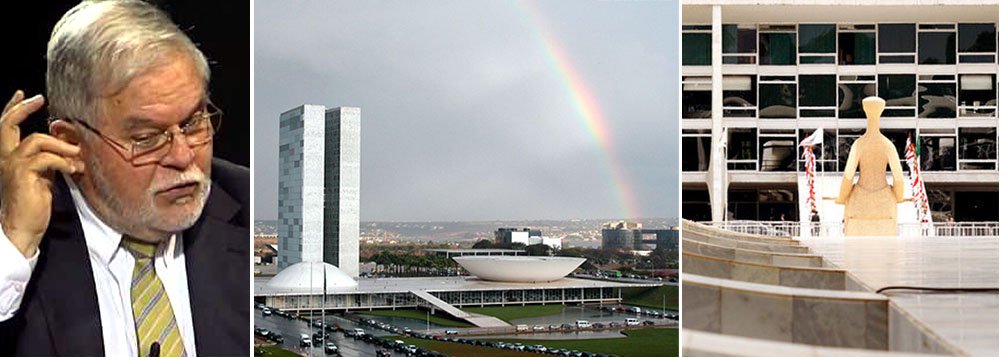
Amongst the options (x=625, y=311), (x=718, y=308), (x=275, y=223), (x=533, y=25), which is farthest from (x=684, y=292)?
(x=275, y=223)

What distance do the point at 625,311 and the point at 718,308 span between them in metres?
2.05

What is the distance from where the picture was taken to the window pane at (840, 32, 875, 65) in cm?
1773

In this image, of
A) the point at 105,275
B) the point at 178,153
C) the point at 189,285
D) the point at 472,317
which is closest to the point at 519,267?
the point at 472,317

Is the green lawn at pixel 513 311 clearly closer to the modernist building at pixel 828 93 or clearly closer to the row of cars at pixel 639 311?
the row of cars at pixel 639 311

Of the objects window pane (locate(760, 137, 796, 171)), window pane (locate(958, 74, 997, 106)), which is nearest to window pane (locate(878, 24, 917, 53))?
window pane (locate(958, 74, 997, 106))

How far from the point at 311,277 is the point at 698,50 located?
45.4 feet

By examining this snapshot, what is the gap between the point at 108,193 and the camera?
4.08 metres

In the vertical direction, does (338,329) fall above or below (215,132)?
below

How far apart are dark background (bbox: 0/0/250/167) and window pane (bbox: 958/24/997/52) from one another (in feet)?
52.4

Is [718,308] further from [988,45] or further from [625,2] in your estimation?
[988,45]

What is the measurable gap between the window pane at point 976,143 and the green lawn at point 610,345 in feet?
46.9

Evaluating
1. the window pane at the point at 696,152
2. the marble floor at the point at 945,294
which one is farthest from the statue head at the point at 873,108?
the window pane at the point at 696,152

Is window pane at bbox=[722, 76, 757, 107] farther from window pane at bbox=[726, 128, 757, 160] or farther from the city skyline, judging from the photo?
the city skyline

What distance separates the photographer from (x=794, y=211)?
18.2 metres
